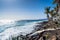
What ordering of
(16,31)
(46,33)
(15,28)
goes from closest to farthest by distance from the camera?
(46,33), (16,31), (15,28)

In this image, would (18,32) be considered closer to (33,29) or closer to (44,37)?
(33,29)

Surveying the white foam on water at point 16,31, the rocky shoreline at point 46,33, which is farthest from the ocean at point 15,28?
the rocky shoreline at point 46,33

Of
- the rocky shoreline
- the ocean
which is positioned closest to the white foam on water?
the ocean

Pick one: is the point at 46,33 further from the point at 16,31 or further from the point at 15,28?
the point at 15,28

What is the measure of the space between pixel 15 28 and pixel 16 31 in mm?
238

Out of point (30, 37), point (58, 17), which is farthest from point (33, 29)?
point (58, 17)

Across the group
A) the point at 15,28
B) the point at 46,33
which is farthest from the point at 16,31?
the point at 46,33

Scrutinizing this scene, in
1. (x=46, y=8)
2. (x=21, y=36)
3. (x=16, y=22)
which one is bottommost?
(x=21, y=36)

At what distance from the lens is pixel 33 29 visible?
881 centimetres

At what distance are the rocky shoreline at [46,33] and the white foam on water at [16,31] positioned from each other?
31 cm

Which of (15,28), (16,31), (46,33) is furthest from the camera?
(15,28)

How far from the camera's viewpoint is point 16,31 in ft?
29.1

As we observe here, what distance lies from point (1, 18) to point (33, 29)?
207 cm

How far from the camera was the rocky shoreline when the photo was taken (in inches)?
279
